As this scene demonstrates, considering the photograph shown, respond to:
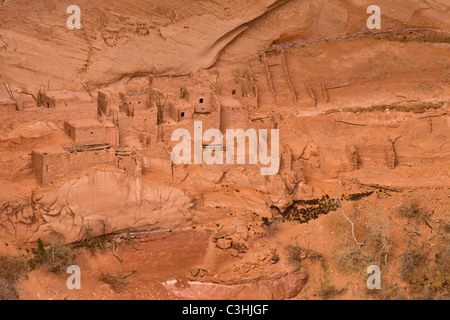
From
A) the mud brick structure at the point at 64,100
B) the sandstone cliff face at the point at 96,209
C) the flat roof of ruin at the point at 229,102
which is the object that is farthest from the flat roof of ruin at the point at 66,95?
the flat roof of ruin at the point at 229,102

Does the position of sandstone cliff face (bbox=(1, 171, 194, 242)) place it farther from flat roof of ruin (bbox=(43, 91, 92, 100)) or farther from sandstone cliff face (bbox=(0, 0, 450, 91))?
sandstone cliff face (bbox=(0, 0, 450, 91))

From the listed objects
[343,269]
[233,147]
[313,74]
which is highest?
[313,74]

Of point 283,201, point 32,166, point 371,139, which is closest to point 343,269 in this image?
point 283,201

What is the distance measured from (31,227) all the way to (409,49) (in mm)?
12857

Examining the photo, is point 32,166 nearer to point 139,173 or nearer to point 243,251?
point 139,173

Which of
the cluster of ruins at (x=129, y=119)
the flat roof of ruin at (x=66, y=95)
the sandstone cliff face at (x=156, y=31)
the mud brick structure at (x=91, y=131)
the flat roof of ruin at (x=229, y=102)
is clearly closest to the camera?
the cluster of ruins at (x=129, y=119)

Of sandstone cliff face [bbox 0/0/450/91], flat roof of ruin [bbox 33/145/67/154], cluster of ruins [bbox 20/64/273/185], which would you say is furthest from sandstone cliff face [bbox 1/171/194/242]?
sandstone cliff face [bbox 0/0/450/91]

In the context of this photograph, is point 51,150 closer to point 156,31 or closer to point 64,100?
point 64,100

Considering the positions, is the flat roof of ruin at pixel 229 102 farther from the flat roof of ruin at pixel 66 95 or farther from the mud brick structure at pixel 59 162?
the mud brick structure at pixel 59 162

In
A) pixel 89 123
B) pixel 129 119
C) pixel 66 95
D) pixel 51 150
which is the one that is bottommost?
pixel 51 150

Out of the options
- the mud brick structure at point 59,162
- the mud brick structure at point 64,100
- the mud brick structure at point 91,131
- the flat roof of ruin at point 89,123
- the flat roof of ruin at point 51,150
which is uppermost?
the mud brick structure at point 64,100

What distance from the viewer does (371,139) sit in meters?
26.7

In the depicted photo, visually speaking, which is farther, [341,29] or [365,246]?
[341,29]

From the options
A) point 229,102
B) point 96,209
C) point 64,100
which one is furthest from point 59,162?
point 229,102
